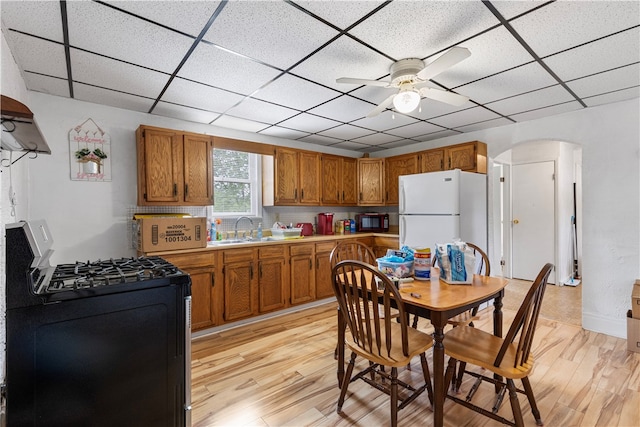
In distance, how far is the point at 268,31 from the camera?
175 centimetres

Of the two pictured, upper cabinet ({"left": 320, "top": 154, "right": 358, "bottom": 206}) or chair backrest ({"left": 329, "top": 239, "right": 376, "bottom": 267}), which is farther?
upper cabinet ({"left": 320, "top": 154, "right": 358, "bottom": 206})

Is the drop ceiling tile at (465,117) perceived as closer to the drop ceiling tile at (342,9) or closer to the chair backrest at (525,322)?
the drop ceiling tile at (342,9)

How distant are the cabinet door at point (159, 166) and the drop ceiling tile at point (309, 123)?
48.0 inches

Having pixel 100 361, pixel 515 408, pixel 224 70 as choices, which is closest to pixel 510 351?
pixel 515 408

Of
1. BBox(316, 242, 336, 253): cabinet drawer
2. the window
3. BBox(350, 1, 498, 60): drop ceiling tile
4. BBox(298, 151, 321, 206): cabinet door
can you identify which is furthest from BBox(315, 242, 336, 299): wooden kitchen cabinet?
BBox(350, 1, 498, 60): drop ceiling tile

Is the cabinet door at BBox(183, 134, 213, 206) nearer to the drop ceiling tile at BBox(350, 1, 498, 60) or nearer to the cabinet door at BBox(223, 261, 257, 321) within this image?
the cabinet door at BBox(223, 261, 257, 321)

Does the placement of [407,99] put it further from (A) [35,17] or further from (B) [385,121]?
(A) [35,17]

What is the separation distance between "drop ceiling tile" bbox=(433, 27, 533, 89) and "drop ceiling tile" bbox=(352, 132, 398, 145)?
1630mm

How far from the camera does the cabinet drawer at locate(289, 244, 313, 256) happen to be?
12.1ft

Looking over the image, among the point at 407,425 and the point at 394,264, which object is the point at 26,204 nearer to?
the point at 394,264

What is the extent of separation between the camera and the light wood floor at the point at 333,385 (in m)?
1.85

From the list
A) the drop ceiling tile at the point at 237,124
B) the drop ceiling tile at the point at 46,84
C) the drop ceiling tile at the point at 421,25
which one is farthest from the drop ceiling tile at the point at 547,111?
the drop ceiling tile at the point at 46,84

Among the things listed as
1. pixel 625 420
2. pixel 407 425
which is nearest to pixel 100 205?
pixel 407 425

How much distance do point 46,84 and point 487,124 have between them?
4.41 metres
